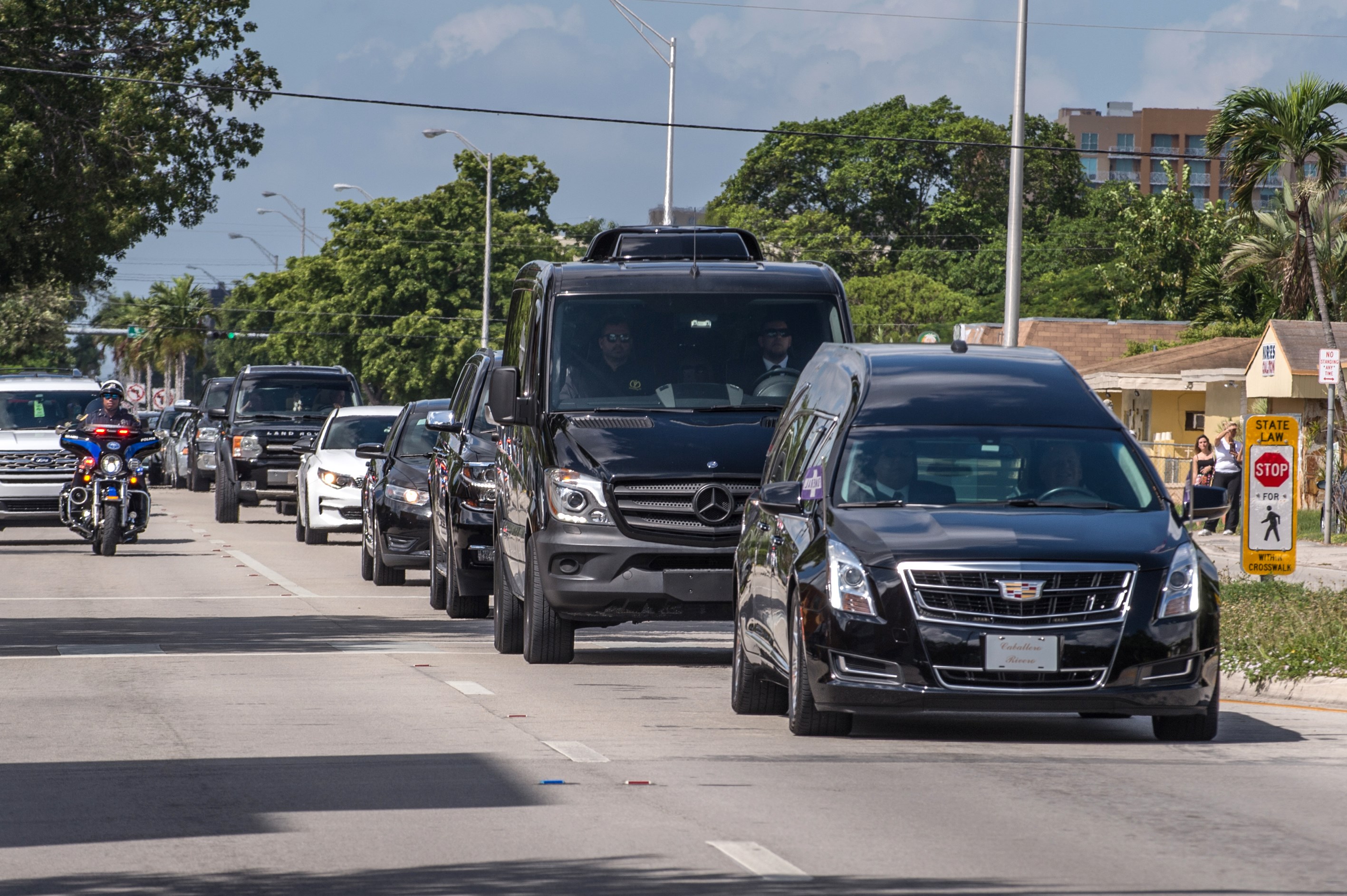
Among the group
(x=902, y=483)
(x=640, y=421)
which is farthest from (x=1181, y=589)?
(x=640, y=421)

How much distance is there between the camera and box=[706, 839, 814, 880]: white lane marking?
23.1ft

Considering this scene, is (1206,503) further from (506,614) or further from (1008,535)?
(506,614)

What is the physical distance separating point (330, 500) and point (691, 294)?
1431 centimetres

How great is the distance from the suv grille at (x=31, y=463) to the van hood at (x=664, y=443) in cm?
1577

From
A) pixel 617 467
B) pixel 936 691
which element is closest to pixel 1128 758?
pixel 936 691

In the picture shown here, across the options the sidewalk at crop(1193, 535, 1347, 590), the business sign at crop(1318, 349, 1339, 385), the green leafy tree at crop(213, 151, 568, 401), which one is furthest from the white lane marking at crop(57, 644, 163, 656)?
the green leafy tree at crop(213, 151, 568, 401)

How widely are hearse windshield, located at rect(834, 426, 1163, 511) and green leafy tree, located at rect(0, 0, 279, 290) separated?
27516 mm

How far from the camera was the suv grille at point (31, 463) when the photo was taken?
28.0 meters

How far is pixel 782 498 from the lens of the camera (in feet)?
34.3

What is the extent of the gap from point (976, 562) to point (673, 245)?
20.9 feet

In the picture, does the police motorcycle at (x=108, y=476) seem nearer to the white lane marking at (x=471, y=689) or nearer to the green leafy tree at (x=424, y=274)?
the white lane marking at (x=471, y=689)

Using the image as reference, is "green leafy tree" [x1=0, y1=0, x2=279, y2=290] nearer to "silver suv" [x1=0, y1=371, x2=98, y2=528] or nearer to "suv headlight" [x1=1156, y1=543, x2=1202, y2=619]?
"silver suv" [x1=0, y1=371, x2=98, y2=528]

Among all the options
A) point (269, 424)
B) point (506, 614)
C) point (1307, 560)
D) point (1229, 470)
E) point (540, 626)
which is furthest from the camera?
point (269, 424)

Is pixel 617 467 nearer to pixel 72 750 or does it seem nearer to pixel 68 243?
pixel 72 750
